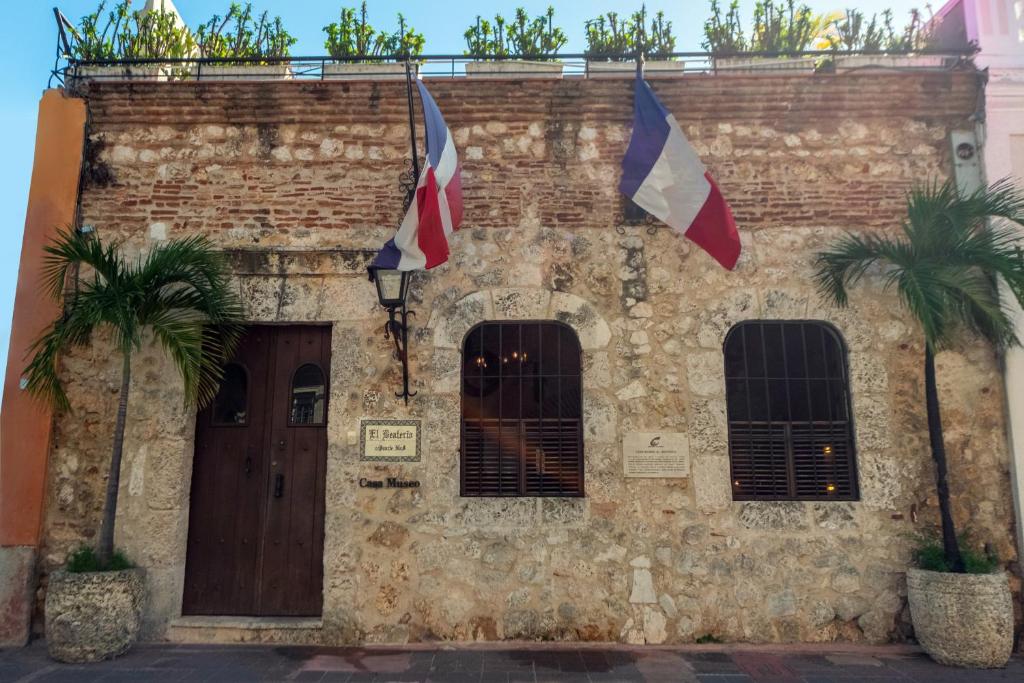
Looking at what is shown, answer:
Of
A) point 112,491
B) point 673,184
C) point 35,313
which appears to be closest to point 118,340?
point 35,313

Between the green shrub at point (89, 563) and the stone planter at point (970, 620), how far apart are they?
5786mm

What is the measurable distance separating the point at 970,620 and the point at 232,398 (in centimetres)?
575

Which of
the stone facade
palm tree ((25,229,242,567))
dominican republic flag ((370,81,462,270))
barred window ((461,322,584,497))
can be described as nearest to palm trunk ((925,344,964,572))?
the stone facade

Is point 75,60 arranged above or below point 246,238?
above

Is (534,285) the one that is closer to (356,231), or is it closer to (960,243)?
(356,231)

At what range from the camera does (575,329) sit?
538 cm

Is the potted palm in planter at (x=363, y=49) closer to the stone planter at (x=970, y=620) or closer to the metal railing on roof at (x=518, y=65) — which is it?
the metal railing on roof at (x=518, y=65)

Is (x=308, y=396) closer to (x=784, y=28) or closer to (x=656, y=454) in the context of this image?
(x=656, y=454)

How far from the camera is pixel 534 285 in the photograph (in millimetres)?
5457

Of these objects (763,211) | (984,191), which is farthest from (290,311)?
(984,191)

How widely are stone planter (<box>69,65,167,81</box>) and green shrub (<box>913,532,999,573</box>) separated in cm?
747

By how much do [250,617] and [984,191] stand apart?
6594mm

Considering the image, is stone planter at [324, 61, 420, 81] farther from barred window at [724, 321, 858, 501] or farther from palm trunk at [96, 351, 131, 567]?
barred window at [724, 321, 858, 501]

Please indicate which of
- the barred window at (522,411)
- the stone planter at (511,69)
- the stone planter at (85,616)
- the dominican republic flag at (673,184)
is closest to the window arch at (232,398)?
the stone planter at (85,616)
